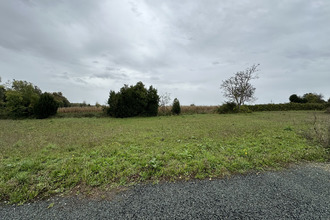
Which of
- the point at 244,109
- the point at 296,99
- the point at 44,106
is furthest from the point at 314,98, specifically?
the point at 44,106

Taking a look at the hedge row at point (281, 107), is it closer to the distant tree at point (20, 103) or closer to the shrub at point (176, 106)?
the shrub at point (176, 106)

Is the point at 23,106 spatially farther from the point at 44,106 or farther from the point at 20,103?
the point at 44,106

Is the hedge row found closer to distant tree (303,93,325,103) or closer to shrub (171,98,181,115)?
distant tree (303,93,325,103)

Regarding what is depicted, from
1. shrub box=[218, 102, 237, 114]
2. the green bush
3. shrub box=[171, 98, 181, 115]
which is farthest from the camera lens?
shrub box=[218, 102, 237, 114]

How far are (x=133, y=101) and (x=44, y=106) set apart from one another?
10023mm

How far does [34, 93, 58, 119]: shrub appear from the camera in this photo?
1480cm

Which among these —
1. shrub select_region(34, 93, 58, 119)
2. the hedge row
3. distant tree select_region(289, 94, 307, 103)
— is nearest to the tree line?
shrub select_region(34, 93, 58, 119)

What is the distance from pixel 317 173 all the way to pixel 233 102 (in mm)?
18651

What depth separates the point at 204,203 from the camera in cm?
185

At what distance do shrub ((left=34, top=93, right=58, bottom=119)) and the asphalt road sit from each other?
57.2 ft

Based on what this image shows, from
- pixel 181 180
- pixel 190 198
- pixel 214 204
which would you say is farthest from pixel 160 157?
pixel 214 204

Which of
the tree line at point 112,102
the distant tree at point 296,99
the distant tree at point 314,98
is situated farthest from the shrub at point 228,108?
the distant tree at point 314,98

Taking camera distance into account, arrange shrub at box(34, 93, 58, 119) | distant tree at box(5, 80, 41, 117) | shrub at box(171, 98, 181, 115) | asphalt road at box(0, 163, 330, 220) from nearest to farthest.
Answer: asphalt road at box(0, 163, 330, 220) < shrub at box(34, 93, 58, 119) < distant tree at box(5, 80, 41, 117) < shrub at box(171, 98, 181, 115)

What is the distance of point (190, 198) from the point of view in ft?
6.41
